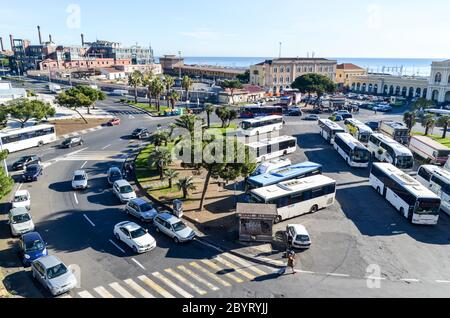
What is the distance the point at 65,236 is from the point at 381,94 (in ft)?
371

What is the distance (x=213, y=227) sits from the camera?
91.4 feet

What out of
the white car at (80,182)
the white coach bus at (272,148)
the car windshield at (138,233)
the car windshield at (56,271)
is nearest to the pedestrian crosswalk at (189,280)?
the car windshield at (56,271)

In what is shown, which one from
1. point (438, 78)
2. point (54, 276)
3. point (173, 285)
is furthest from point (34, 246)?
point (438, 78)

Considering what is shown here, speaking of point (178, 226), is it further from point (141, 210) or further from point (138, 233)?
point (141, 210)

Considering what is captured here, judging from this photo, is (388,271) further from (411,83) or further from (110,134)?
(411,83)

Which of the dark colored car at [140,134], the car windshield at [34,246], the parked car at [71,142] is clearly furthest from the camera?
the dark colored car at [140,134]

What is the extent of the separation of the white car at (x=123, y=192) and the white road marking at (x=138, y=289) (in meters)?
12.1

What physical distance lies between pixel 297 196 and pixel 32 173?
2885 cm

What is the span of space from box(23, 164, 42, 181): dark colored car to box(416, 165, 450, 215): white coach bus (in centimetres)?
4120

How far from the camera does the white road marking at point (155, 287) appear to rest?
777 inches

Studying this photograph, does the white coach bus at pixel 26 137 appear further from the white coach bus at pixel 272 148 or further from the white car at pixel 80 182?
the white coach bus at pixel 272 148

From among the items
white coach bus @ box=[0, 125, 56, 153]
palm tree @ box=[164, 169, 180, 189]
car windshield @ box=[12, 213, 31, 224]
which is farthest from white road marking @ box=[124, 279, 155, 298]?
white coach bus @ box=[0, 125, 56, 153]

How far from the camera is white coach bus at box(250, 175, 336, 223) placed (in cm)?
2825

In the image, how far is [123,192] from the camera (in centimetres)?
3266
